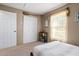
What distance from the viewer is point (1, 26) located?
1.34 metres

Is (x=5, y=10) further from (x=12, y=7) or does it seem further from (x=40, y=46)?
(x=40, y=46)

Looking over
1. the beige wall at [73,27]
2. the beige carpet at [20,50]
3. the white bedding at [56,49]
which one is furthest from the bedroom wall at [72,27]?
the beige carpet at [20,50]

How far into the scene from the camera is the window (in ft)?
4.73

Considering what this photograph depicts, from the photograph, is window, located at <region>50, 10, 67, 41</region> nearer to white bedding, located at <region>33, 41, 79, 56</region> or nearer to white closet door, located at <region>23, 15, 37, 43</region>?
white bedding, located at <region>33, 41, 79, 56</region>

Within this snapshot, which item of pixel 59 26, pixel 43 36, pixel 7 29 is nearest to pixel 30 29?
pixel 43 36

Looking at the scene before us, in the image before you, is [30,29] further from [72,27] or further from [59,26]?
[72,27]

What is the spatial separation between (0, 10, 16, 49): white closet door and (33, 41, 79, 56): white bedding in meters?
0.42

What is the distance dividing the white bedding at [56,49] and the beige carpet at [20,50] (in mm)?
89

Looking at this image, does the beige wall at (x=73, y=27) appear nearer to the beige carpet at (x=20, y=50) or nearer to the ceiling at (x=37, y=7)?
the ceiling at (x=37, y=7)

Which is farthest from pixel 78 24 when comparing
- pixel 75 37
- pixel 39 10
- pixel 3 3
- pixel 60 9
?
pixel 3 3

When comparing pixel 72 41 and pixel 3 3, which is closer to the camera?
pixel 3 3

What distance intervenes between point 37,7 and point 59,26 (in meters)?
0.48

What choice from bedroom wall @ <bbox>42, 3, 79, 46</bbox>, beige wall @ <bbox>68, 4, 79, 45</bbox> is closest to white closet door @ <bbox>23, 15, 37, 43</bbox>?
bedroom wall @ <bbox>42, 3, 79, 46</bbox>

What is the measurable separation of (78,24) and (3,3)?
1128 millimetres
